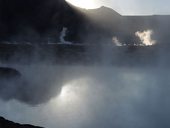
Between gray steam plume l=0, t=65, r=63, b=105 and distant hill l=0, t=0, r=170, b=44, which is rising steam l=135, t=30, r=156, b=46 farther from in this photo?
gray steam plume l=0, t=65, r=63, b=105

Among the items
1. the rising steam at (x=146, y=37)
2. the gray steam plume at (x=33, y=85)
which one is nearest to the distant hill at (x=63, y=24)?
the rising steam at (x=146, y=37)

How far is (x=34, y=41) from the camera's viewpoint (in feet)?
388

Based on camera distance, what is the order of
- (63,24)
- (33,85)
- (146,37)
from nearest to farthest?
(33,85) < (63,24) < (146,37)

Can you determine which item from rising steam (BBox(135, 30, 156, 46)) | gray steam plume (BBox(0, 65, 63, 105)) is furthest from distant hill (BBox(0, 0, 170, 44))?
gray steam plume (BBox(0, 65, 63, 105))

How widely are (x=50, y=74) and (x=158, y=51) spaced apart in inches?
913

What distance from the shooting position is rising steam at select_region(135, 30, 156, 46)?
432 ft

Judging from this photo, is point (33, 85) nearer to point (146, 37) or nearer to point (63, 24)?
point (63, 24)

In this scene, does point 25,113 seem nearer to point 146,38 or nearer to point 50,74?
point 50,74

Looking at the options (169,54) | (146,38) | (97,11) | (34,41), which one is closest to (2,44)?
(34,41)

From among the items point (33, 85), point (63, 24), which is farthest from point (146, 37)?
point (33, 85)

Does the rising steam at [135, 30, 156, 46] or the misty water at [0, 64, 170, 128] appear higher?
the rising steam at [135, 30, 156, 46]

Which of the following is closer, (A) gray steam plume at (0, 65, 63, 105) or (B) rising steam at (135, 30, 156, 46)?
(A) gray steam plume at (0, 65, 63, 105)

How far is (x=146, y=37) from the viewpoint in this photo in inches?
5285

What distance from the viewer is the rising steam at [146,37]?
5181 inches
